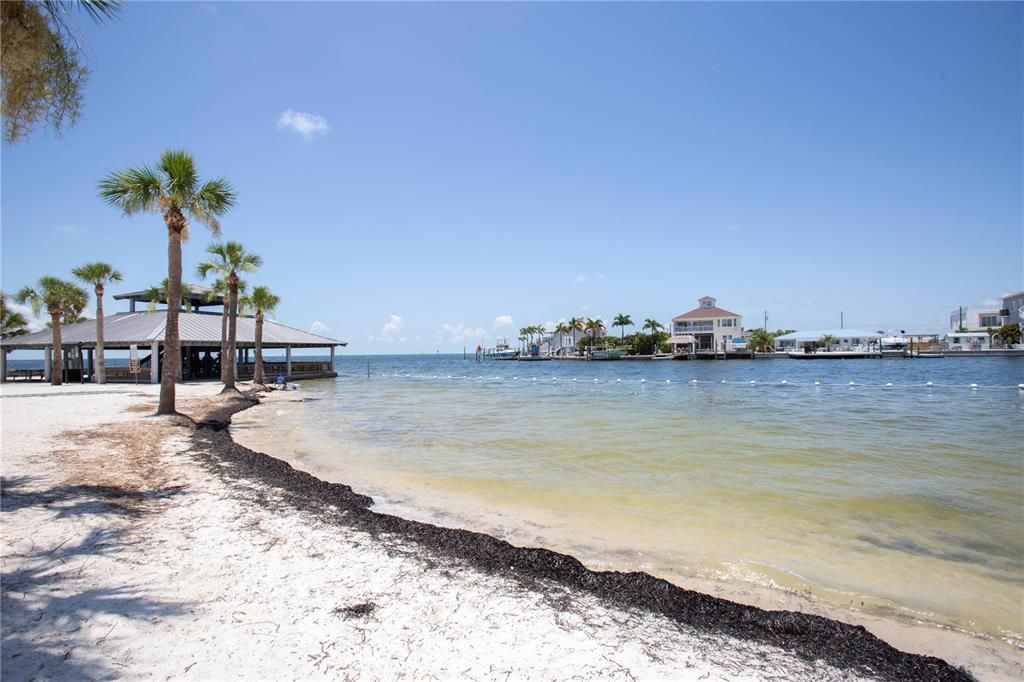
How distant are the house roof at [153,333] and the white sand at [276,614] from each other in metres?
31.2

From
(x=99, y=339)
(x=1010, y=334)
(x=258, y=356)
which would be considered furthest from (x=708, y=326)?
(x=99, y=339)

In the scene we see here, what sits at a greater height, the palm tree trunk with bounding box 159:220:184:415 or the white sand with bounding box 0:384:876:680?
the palm tree trunk with bounding box 159:220:184:415

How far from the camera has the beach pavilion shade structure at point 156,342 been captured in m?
32.4

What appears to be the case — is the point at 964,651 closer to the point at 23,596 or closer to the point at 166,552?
the point at 166,552

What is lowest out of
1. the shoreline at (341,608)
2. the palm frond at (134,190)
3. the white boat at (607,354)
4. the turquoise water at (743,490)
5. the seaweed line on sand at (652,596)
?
the turquoise water at (743,490)

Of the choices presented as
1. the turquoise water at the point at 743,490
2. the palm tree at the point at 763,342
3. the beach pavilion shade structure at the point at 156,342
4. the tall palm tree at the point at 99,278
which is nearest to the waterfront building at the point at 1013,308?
the palm tree at the point at 763,342

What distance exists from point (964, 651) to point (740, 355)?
95.1 m

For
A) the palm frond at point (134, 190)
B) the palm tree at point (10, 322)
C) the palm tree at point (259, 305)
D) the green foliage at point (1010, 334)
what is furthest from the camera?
the green foliage at point (1010, 334)

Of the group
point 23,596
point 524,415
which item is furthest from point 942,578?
point 524,415

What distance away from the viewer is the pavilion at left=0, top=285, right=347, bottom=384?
32.4m

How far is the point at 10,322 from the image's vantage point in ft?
135

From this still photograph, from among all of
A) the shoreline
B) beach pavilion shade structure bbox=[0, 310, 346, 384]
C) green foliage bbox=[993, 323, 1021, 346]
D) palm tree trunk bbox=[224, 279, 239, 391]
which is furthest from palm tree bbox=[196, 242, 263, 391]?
green foliage bbox=[993, 323, 1021, 346]

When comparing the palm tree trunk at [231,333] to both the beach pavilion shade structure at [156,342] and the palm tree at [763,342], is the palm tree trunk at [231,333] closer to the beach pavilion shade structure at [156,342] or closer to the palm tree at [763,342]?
the beach pavilion shade structure at [156,342]

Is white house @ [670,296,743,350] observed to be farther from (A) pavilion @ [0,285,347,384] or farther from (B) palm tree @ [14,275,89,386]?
(B) palm tree @ [14,275,89,386]
